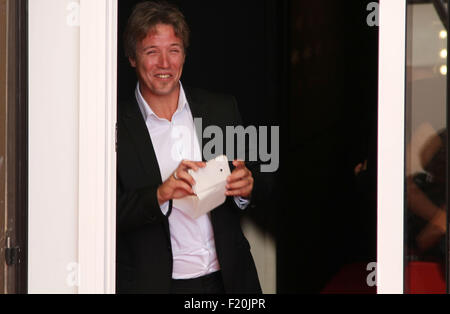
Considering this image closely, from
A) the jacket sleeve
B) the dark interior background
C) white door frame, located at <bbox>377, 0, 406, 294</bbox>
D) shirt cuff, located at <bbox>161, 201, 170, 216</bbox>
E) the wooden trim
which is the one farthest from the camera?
the dark interior background

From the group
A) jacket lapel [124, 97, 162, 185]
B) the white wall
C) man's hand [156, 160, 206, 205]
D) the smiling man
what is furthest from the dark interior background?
the white wall

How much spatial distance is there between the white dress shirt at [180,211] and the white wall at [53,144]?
104 centimetres

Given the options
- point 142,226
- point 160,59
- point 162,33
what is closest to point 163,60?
point 160,59

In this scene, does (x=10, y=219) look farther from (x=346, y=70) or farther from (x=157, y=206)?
(x=346, y=70)

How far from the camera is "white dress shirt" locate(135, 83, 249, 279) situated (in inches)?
147

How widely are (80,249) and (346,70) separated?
16.6 feet

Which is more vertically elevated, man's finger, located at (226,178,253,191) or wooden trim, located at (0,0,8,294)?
wooden trim, located at (0,0,8,294)

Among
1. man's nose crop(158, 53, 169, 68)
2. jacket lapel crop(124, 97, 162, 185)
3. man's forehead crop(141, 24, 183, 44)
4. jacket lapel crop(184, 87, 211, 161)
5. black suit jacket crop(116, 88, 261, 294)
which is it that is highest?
man's forehead crop(141, 24, 183, 44)

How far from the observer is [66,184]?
267cm

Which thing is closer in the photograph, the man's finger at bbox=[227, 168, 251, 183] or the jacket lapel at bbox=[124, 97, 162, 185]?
the jacket lapel at bbox=[124, 97, 162, 185]

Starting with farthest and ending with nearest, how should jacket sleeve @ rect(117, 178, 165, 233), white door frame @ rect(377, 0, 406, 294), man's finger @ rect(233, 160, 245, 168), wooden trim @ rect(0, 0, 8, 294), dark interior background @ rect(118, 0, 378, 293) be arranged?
dark interior background @ rect(118, 0, 378, 293) → man's finger @ rect(233, 160, 245, 168) → jacket sleeve @ rect(117, 178, 165, 233) → wooden trim @ rect(0, 0, 8, 294) → white door frame @ rect(377, 0, 406, 294)

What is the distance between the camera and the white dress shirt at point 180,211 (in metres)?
3.72

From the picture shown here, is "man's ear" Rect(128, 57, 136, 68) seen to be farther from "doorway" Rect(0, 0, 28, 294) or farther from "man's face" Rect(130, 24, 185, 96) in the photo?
"doorway" Rect(0, 0, 28, 294)
